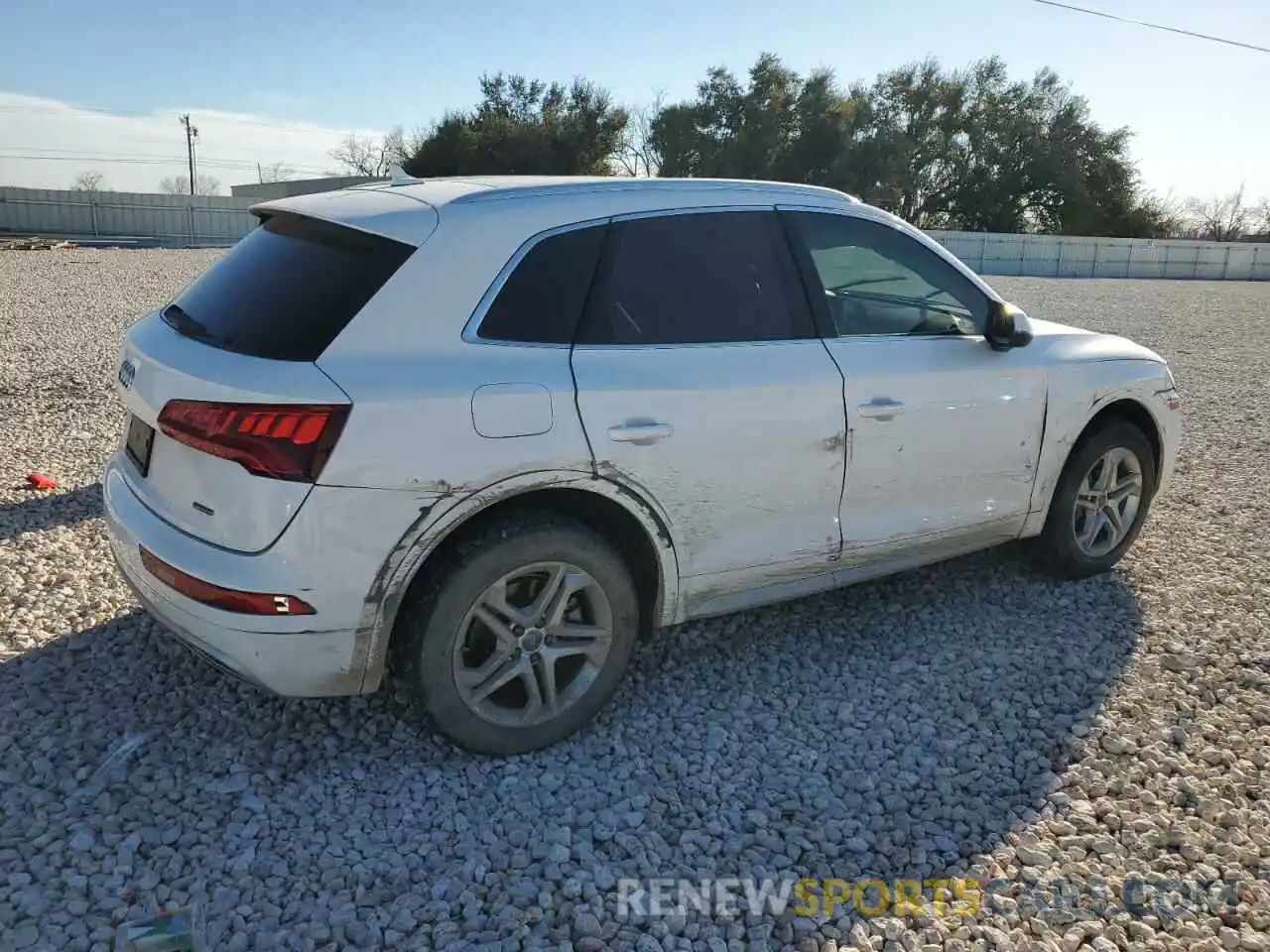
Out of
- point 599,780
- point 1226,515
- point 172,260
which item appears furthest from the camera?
point 172,260

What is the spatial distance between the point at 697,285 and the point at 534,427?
88 cm

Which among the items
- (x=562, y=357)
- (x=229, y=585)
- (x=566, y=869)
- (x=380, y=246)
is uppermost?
(x=380, y=246)

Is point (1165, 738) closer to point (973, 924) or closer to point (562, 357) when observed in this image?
point (973, 924)

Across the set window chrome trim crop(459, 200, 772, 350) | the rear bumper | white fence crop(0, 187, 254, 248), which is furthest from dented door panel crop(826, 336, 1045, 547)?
white fence crop(0, 187, 254, 248)

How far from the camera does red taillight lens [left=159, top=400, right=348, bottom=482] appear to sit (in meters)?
2.59

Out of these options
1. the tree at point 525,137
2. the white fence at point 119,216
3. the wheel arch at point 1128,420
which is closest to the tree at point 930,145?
the tree at point 525,137

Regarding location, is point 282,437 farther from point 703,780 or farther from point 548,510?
point 703,780

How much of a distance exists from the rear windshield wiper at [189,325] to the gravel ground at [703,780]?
1321mm

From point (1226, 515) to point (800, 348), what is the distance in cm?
389

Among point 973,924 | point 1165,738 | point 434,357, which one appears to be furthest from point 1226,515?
point 434,357

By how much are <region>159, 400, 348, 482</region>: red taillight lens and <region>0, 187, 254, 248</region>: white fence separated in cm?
3627

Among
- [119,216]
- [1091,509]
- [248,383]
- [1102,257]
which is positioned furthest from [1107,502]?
[1102,257]

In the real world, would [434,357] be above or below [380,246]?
below

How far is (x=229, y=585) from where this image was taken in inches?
105
